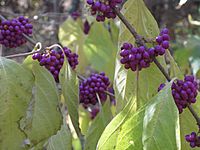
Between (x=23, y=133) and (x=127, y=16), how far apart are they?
406 millimetres

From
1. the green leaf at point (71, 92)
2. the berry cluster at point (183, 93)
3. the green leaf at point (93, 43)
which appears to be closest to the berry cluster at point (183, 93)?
the berry cluster at point (183, 93)

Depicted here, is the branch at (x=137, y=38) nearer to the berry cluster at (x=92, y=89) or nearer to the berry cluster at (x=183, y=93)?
the berry cluster at (x=183, y=93)

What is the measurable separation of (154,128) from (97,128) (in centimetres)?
41

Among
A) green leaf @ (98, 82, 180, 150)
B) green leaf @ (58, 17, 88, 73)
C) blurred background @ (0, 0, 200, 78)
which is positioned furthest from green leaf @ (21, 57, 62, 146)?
blurred background @ (0, 0, 200, 78)

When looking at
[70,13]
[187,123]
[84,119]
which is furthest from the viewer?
[70,13]

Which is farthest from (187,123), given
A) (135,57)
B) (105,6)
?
(105,6)

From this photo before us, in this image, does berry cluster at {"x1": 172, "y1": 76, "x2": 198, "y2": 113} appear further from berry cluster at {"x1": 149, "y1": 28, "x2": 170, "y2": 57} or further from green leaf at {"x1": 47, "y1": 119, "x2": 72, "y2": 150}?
green leaf at {"x1": 47, "y1": 119, "x2": 72, "y2": 150}

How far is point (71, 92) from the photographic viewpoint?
107 centimetres

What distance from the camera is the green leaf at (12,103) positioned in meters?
0.93

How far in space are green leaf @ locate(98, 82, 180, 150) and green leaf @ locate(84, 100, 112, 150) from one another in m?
0.27

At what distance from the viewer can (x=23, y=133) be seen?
95 cm

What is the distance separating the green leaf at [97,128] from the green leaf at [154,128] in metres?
0.27

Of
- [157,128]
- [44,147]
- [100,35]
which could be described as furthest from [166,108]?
[100,35]

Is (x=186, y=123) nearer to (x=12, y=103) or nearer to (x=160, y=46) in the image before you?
(x=160, y=46)
